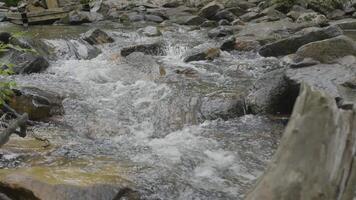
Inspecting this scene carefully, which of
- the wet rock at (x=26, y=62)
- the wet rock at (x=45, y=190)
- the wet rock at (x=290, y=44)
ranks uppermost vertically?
the wet rock at (x=45, y=190)

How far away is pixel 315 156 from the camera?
9.18 feet

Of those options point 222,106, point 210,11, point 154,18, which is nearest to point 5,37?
point 222,106

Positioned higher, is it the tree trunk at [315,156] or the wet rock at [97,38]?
the tree trunk at [315,156]

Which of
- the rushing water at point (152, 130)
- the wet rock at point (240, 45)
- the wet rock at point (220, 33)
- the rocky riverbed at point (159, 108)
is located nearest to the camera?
the rocky riverbed at point (159, 108)

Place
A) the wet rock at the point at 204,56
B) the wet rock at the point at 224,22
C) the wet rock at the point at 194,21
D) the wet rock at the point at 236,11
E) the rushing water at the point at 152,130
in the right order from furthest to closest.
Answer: the wet rock at the point at 236,11 → the wet rock at the point at 194,21 → the wet rock at the point at 224,22 → the wet rock at the point at 204,56 → the rushing water at the point at 152,130

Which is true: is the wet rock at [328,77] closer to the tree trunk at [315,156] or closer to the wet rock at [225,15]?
the tree trunk at [315,156]

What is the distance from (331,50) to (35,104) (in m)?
5.80

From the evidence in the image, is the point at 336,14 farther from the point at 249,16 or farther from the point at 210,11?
the point at 210,11

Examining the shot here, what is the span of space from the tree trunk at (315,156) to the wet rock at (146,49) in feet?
32.9

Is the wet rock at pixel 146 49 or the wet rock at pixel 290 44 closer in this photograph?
the wet rock at pixel 290 44

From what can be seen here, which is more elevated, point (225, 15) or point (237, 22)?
point (237, 22)

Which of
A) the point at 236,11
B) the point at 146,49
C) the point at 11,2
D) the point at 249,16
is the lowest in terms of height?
the point at 11,2

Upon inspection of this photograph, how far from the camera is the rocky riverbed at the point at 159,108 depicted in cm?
548

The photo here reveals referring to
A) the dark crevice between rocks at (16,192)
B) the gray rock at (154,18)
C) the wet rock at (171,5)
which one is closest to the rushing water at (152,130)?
the dark crevice between rocks at (16,192)
